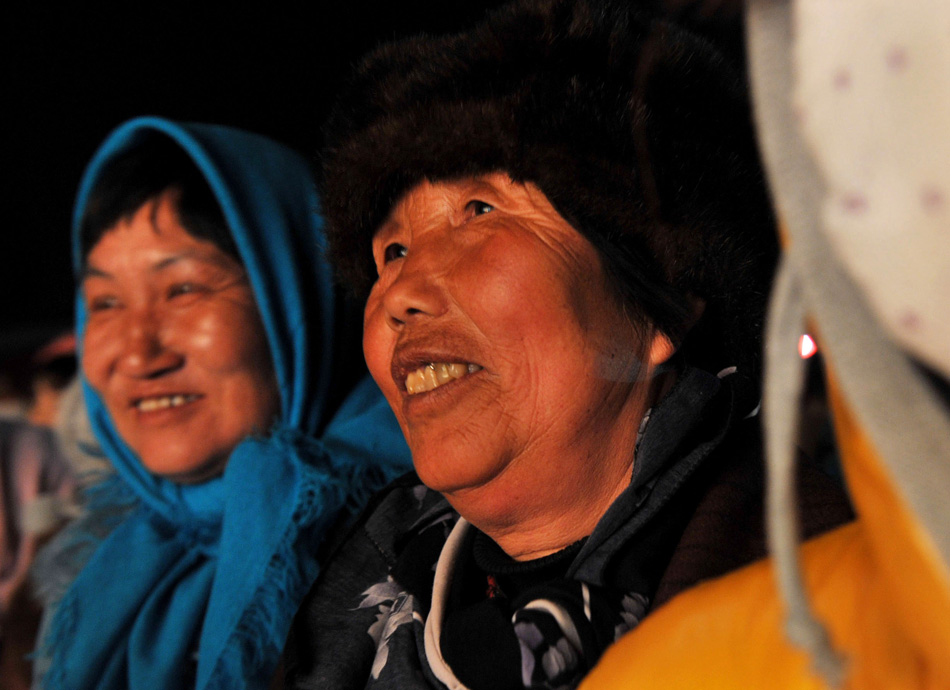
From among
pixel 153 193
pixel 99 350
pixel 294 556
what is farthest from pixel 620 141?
pixel 99 350

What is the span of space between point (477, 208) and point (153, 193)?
A: 108cm

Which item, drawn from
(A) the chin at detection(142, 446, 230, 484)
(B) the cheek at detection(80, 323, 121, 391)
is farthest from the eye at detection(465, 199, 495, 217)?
(B) the cheek at detection(80, 323, 121, 391)

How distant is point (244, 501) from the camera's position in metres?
1.76

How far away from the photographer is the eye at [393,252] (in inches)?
56.0

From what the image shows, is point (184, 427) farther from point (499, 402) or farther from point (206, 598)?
point (499, 402)

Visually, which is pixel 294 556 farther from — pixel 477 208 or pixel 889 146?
pixel 889 146

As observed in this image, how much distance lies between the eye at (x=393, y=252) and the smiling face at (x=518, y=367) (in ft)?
0.49

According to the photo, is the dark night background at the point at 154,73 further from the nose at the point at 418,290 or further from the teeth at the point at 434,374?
the teeth at the point at 434,374

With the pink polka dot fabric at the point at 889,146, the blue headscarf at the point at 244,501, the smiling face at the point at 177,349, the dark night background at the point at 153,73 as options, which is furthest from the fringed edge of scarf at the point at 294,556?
the pink polka dot fabric at the point at 889,146

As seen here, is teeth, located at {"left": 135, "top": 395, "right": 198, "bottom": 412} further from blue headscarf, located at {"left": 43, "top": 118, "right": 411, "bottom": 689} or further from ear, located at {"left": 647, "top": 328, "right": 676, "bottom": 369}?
ear, located at {"left": 647, "top": 328, "right": 676, "bottom": 369}

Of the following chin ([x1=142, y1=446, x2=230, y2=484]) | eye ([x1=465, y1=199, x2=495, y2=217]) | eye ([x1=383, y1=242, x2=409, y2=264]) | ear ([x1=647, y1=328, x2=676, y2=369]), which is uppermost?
eye ([x1=465, y1=199, x2=495, y2=217])

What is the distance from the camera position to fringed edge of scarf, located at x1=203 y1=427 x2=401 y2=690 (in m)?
1.60

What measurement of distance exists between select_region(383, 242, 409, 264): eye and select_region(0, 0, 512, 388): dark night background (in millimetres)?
1056

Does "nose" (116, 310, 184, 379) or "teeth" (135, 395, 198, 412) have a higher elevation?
"nose" (116, 310, 184, 379)
